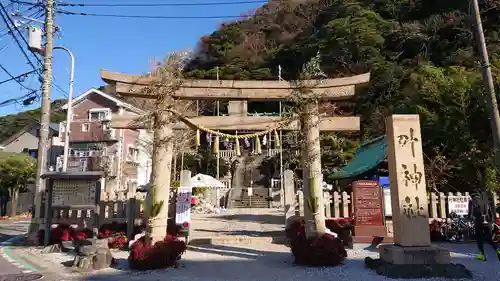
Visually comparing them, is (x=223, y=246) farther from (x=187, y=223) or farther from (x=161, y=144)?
(x=161, y=144)

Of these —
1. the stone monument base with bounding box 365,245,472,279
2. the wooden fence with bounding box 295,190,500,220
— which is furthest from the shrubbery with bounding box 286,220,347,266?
the wooden fence with bounding box 295,190,500,220

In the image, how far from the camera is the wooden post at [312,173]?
942 cm

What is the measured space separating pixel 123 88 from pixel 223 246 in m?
5.59

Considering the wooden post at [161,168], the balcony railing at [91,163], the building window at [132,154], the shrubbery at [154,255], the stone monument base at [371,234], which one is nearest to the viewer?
the shrubbery at [154,255]

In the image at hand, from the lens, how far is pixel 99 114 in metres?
34.8

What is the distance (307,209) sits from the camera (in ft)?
31.6

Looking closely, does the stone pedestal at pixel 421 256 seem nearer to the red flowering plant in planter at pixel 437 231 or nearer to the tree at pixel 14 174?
the red flowering plant in planter at pixel 437 231

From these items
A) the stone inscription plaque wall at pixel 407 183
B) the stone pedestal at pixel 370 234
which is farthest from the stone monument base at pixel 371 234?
Answer: the stone inscription plaque wall at pixel 407 183

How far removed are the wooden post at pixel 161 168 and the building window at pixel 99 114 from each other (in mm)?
26793

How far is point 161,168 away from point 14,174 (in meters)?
23.7

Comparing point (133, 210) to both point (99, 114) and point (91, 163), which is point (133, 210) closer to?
point (91, 163)

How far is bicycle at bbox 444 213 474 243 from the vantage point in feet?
39.7

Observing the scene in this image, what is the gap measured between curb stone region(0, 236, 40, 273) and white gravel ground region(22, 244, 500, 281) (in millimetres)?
557

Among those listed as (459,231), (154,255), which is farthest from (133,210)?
(459,231)
